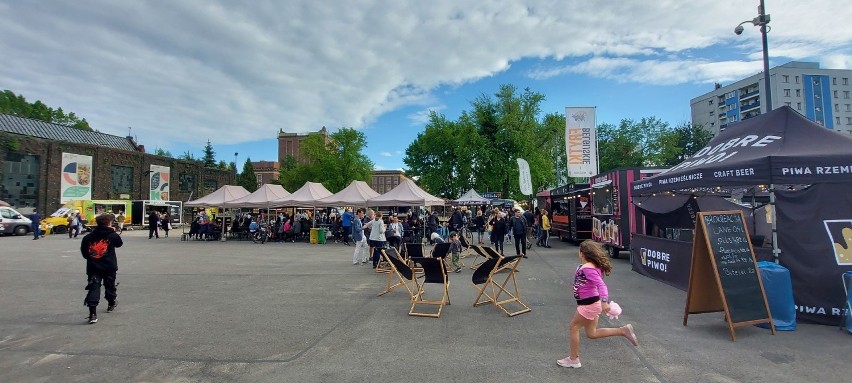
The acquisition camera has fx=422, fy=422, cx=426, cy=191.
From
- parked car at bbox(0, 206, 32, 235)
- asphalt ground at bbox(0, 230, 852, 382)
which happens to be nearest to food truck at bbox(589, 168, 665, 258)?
asphalt ground at bbox(0, 230, 852, 382)

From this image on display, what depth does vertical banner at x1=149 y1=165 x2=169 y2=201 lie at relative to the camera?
1740 inches

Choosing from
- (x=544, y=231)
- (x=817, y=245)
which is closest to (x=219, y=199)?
(x=544, y=231)

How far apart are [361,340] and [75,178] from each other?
142 ft

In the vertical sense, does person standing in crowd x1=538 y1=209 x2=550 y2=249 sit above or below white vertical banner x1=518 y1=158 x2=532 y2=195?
below

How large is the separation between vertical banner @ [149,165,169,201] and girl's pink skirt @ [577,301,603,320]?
49715 millimetres

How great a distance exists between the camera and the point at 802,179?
5836 mm

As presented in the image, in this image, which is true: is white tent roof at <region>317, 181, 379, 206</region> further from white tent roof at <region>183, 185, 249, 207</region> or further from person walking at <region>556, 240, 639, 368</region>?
person walking at <region>556, 240, 639, 368</region>

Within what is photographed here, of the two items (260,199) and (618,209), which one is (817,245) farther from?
(260,199)

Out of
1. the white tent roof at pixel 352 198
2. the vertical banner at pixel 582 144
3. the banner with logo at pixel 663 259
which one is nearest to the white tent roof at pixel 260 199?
the white tent roof at pixel 352 198

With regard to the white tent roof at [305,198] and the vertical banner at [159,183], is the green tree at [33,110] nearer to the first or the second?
the vertical banner at [159,183]

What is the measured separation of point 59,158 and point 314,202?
2893 centimetres

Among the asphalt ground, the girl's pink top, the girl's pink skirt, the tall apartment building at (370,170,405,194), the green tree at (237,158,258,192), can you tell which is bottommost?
the asphalt ground

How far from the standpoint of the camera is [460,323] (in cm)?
593

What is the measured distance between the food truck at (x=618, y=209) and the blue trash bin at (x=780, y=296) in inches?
243
